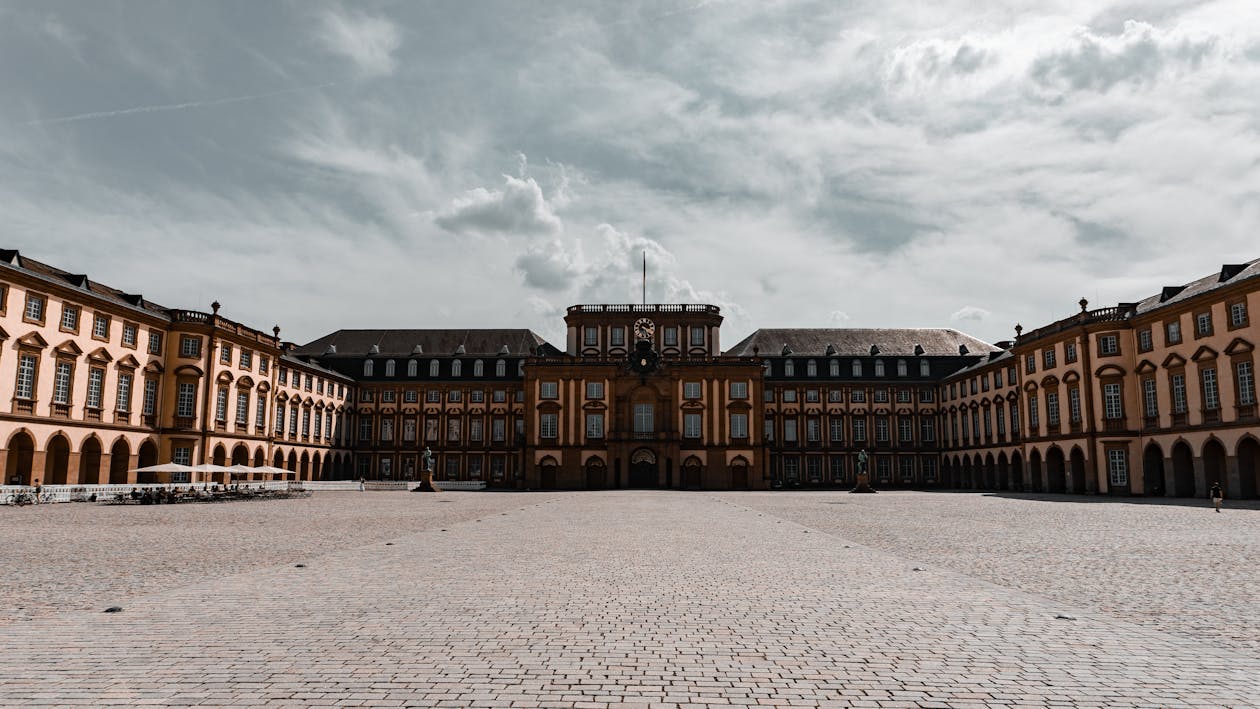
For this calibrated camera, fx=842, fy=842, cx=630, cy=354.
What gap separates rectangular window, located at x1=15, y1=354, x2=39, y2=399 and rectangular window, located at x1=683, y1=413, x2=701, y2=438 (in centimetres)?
4812

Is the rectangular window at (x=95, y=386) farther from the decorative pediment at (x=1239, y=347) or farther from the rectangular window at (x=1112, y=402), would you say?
the decorative pediment at (x=1239, y=347)

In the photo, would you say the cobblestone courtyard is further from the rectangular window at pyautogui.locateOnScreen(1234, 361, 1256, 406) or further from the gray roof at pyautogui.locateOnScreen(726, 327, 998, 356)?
the gray roof at pyautogui.locateOnScreen(726, 327, 998, 356)

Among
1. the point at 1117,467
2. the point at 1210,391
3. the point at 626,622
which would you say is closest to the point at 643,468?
the point at 1117,467

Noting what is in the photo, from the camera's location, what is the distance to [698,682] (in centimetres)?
693

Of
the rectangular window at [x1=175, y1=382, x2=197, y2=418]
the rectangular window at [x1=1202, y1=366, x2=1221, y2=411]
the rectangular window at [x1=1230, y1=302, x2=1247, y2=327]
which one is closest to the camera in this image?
the rectangular window at [x1=1230, y1=302, x2=1247, y2=327]

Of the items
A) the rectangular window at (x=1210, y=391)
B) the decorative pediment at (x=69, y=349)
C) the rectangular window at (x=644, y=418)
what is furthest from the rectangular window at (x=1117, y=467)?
the decorative pediment at (x=69, y=349)

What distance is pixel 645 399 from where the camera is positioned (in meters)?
75.6

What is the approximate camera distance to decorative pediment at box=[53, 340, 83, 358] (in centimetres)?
4509

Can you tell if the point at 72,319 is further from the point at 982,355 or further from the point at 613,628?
the point at 982,355

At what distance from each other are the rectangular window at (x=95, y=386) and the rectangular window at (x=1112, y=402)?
61.4 metres

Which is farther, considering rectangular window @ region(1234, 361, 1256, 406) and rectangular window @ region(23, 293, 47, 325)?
rectangular window @ region(1234, 361, 1256, 406)

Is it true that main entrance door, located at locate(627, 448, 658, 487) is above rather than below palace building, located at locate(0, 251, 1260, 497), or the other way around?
below

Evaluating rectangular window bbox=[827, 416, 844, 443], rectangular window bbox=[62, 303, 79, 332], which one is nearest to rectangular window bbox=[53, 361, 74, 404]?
rectangular window bbox=[62, 303, 79, 332]

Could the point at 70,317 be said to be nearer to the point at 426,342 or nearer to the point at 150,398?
the point at 150,398
